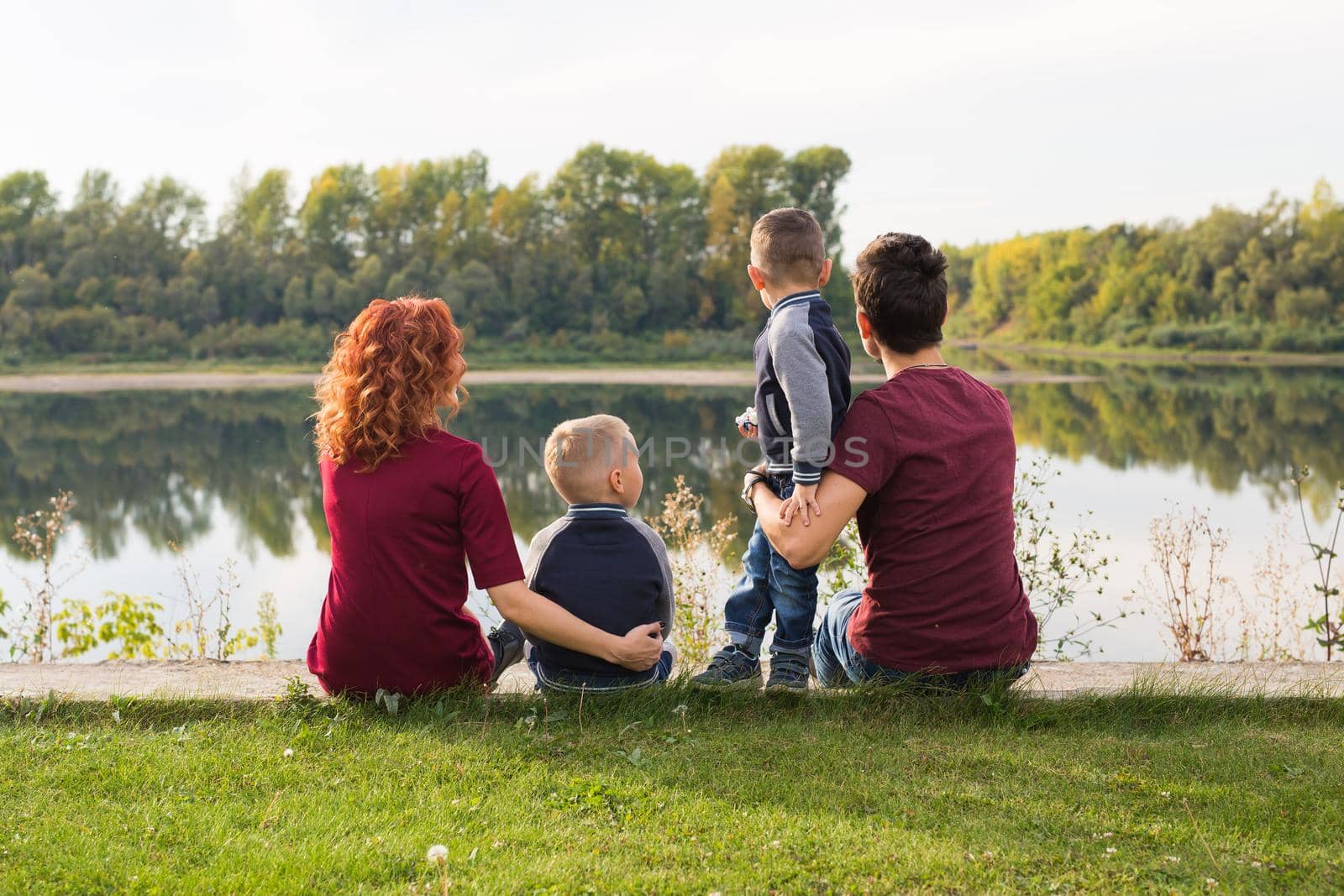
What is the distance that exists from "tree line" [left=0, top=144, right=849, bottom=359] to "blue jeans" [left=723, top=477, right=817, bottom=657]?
1659 inches

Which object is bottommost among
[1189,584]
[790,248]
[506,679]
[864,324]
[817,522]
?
[1189,584]

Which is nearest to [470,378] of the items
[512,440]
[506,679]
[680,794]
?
[512,440]

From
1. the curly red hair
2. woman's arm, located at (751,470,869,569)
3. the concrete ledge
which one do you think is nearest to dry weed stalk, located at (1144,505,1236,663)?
the concrete ledge

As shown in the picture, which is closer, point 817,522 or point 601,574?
point 817,522

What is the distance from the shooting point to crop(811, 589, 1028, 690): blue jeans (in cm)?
323

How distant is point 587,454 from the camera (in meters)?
3.23

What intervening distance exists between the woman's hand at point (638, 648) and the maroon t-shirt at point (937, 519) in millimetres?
619

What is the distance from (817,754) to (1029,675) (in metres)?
1.00

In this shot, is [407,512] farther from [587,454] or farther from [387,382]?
[587,454]

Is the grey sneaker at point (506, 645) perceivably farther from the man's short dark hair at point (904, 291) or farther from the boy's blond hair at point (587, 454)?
the man's short dark hair at point (904, 291)

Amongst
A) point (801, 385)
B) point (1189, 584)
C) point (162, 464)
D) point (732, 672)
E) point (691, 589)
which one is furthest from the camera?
point (162, 464)

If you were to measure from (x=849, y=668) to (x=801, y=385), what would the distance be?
872 mm

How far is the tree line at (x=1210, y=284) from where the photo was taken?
48.4m

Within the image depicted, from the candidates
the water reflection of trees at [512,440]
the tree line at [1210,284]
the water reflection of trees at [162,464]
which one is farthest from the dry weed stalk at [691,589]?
the tree line at [1210,284]
